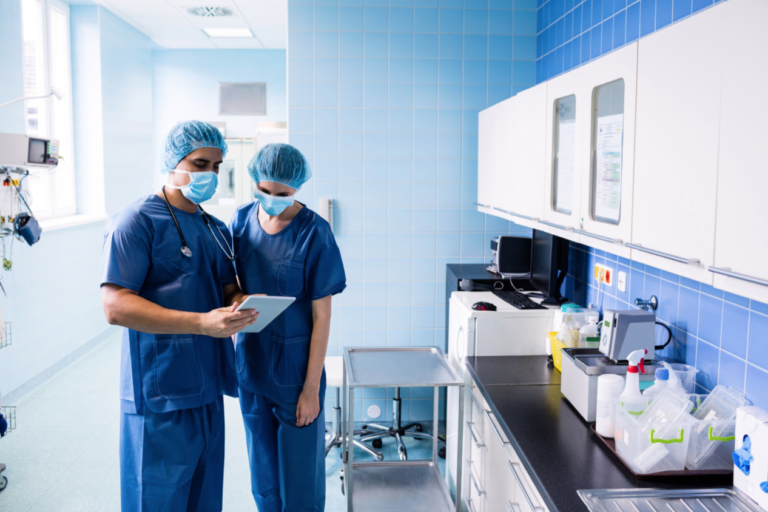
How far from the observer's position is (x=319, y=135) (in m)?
3.40

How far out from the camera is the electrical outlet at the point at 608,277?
2408mm

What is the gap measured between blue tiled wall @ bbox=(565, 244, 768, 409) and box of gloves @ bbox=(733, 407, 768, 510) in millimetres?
230

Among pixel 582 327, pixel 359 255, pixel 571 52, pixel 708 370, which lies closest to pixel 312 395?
pixel 582 327

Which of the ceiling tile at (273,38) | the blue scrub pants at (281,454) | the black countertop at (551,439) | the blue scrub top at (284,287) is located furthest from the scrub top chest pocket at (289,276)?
the ceiling tile at (273,38)

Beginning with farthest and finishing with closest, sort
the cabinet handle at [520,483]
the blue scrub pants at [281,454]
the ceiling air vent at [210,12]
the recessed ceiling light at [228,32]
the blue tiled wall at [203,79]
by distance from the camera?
the blue tiled wall at [203,79] < the recessed ceiling light at [228,32] < the ceiling air vent at [210,12] < the blue scrub pants at [281,454] < the cabinet handle at [520,483]

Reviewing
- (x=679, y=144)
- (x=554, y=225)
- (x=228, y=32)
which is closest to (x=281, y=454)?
(x=554, y=225)

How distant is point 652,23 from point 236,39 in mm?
5091

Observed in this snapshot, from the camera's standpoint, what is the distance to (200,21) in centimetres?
558

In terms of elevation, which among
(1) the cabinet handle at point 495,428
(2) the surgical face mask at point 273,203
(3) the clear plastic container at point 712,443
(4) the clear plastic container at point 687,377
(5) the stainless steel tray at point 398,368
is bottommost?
(1) the cabinet handle at point 495,428

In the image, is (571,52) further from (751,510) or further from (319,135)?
(751,510)

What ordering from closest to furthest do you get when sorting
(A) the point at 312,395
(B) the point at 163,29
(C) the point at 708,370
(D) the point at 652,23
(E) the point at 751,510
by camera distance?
(E) the point at 751,510 → (C) the point at 708,370 → (A) the point at 312,395 → (D) the point at 652,23 → (B) the point at 163,29

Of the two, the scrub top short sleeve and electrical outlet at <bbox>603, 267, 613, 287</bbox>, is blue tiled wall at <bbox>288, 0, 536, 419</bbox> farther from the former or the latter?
the scrub top short sleeve

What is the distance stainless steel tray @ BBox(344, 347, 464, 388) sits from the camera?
223cm

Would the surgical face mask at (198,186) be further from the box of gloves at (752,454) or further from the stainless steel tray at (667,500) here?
the box of gloves at (752,454)
